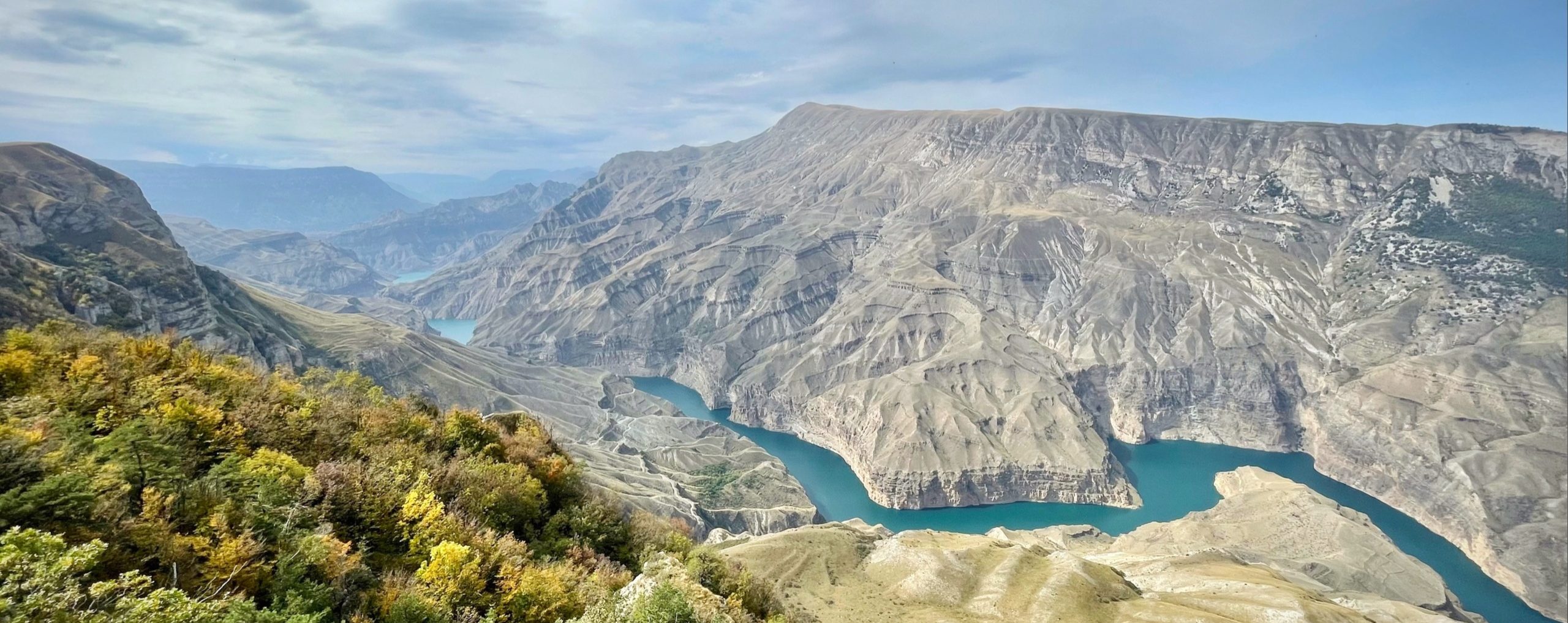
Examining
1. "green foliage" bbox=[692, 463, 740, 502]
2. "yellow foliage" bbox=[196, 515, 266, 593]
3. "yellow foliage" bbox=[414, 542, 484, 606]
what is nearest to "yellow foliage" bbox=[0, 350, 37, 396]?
"yellow foliage" bbox=[196, 515, 266, 593]

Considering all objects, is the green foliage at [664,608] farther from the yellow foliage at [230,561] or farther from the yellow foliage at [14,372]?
the yellow foliage at [14,372]

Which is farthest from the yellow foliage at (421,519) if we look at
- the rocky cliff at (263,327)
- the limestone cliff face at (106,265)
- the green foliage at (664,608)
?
the limestone cliff face at (106,265)

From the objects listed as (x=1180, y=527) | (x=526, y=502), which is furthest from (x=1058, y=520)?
(x=526, y=502)

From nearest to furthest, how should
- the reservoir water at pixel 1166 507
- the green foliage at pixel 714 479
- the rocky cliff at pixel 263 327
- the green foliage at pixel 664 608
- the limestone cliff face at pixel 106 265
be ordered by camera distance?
the green foliage at pixel 664 608, the limestone cliff face at pixel 106 265, the rocky cliff at pixel 263 327, the reservoir water at pixel 1166 507, the green foliage at pixel 714 479

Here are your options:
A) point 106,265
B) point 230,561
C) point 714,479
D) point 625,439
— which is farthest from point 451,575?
point 625,439

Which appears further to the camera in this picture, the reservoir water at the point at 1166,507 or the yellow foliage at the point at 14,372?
the reservoir water at the point at 1166,507

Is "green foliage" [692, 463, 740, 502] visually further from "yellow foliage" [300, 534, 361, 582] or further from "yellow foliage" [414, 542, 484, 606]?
"yellow foliage" [300, 534, 361, 582]
